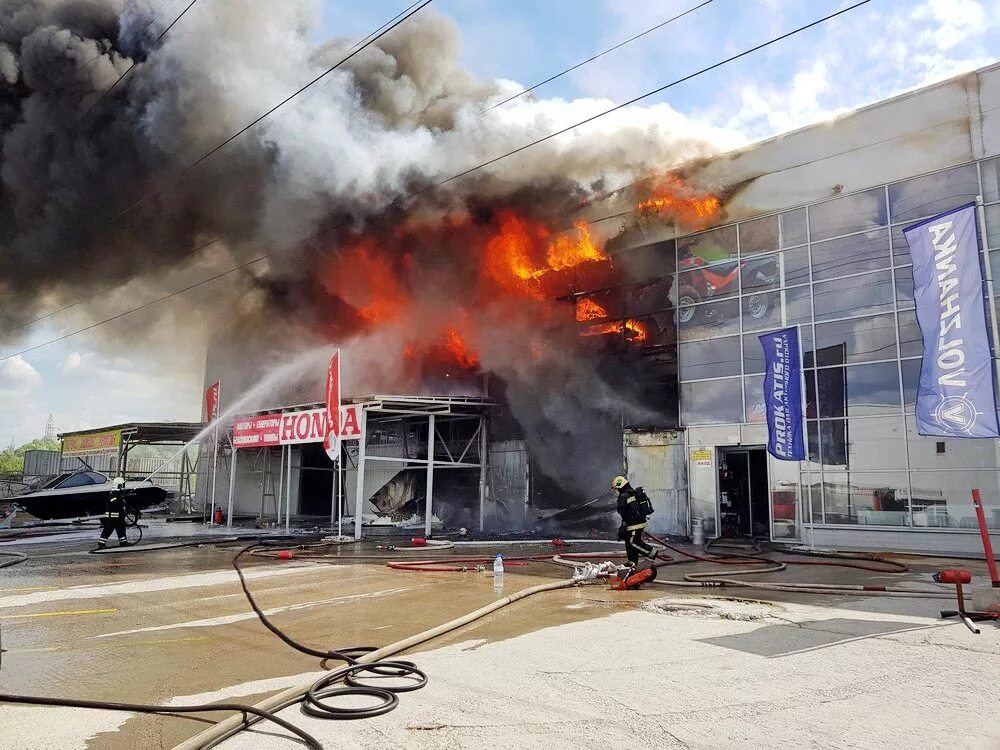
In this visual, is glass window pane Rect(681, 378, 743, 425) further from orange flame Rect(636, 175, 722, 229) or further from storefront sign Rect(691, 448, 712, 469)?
orange flame Rect(636, 175, 722, 229)

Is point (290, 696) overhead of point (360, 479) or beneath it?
beneath

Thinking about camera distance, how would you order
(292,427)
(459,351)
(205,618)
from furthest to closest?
(459,351) < (292,427) < (205,618)

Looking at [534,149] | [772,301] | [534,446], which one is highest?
[534,149]

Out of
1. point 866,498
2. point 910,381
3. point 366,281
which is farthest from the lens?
point 366,281

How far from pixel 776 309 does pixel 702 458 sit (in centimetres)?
397

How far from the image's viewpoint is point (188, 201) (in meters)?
20.4

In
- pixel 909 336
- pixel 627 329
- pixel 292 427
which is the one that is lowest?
pixel 292 427

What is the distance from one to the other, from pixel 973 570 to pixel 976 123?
29.4 ft

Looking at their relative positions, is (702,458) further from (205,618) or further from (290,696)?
(290,696)

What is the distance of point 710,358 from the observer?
17.0m

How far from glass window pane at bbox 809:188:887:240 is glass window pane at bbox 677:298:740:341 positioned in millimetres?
2444

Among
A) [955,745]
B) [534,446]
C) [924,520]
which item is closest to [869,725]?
[955,745]

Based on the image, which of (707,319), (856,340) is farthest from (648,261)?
(856,340)

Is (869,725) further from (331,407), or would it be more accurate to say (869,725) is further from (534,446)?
(534,446)
